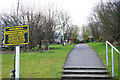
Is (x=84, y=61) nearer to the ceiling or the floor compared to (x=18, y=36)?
nearer to the floor

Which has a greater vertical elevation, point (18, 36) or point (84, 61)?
point (18, 36)

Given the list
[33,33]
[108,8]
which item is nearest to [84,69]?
[108,8]

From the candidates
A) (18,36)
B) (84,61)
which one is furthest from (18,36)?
(84,61)

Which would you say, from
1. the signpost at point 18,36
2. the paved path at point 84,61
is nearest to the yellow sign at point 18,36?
the signpost at point 18,36

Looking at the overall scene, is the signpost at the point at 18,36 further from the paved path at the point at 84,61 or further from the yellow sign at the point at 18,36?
the paved path at the point at 84,61

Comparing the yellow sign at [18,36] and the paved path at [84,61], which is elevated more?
the yellow sign at [18,36]

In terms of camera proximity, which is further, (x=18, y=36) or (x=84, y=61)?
(x=84, y=61)

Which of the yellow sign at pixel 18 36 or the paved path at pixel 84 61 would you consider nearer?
the yellow sign at pixel 18 36

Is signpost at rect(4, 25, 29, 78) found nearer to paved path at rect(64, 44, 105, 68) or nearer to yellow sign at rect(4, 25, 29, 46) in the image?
yellow sign at rect(4, 25, 29, 46)

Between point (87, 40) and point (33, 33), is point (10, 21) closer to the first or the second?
point (33, 33)

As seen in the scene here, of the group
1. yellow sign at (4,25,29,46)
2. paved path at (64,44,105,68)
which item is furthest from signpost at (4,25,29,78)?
paved path at (64,44,105,68)

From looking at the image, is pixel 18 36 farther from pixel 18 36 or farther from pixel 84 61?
pixel 84 61

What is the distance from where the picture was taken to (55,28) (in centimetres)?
2259

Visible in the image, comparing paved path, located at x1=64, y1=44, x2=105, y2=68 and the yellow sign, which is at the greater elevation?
the yellow sign
